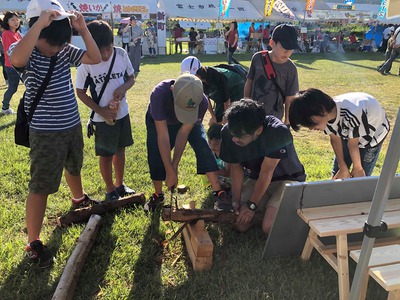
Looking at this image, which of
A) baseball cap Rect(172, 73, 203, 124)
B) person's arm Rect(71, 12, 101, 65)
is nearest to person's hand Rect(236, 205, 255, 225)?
baseball cap Rect(172, 73, 203, 124)

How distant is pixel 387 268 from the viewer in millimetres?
1812

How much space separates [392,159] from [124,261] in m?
1.94

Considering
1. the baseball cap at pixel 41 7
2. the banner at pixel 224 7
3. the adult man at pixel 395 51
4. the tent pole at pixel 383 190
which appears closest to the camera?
the tent pole at pixel 383 190

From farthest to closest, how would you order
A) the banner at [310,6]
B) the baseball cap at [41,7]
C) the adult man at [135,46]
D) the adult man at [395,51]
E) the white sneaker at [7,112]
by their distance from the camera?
the banner at [310,6] → the adult man at [135,46] → the adult man at [395,51] → the white sneaker at [7,112] → the baseball cap at [41,7]

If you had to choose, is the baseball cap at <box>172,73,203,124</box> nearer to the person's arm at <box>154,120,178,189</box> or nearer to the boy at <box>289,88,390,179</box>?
the person's arm at <box>154,120,178,189</box>

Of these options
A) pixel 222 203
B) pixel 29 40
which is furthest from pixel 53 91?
pixel 222 203

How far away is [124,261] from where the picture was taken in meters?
2.53

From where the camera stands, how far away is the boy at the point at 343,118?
7.95 feet

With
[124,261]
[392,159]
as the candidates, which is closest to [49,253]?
[124,261]

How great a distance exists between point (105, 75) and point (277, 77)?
1647mm

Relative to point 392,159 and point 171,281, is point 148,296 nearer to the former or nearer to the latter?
point 171,281

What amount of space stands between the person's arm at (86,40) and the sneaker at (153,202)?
4.41ft

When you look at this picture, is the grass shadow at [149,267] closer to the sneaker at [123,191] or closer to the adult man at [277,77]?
the sneaker at [123,191]

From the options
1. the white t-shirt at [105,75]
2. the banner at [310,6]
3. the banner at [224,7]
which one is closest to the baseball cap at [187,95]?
the white t-shirt at [105,75]
